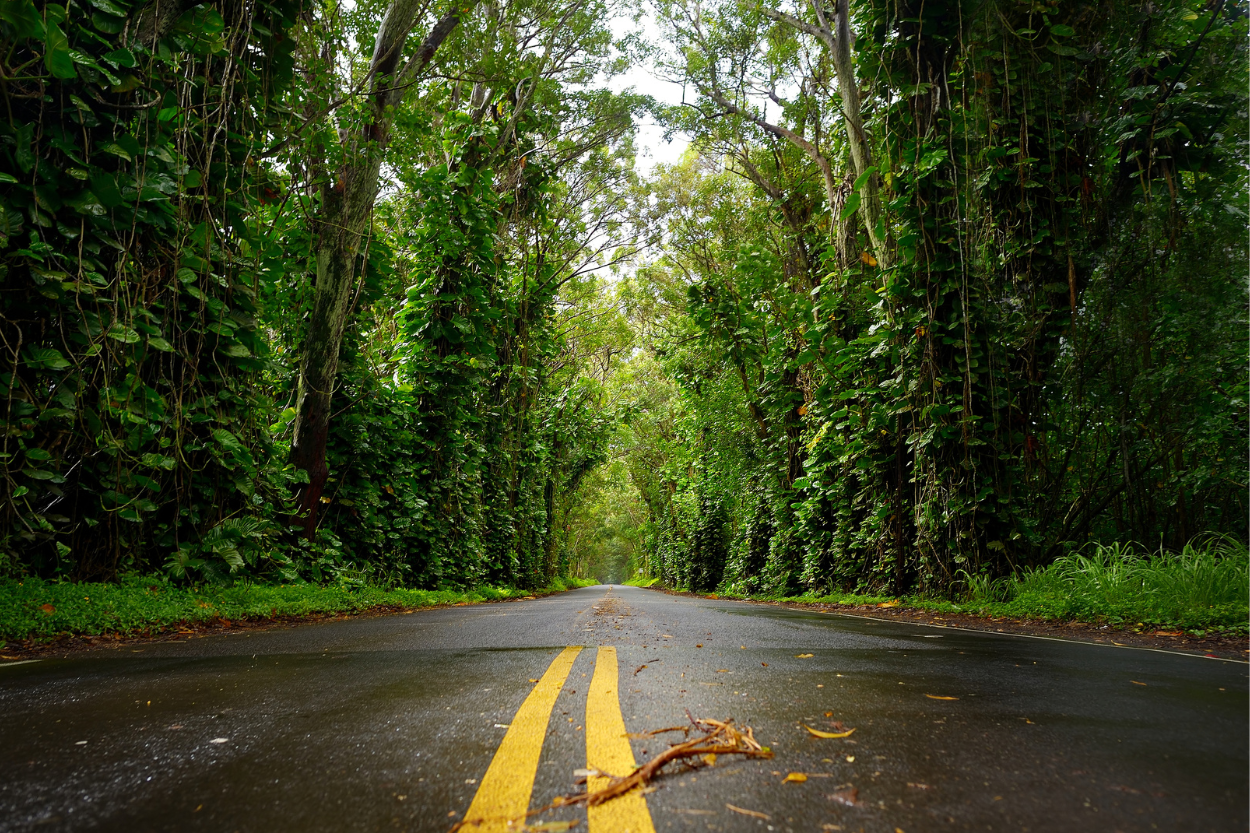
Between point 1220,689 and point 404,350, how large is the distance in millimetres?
11467

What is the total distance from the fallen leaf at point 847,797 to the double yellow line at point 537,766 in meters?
0.45

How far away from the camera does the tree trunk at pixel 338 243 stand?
8680 millimetres

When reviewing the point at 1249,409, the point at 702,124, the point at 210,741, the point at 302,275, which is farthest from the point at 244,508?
the point at 702,124

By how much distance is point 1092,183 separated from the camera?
315 inches

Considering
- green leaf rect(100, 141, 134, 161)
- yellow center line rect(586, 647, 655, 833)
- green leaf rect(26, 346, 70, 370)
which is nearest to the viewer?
yellow center line rect(586, 647, 655, 833)

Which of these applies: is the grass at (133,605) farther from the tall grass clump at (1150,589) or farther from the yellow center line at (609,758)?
the tall grass clump at (1150,589)

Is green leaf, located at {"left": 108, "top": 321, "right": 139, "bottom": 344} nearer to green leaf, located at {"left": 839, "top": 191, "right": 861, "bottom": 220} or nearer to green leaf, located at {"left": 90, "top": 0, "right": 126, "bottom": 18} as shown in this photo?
green leaf, located at {"left": 90, "top": 0, "right": 126, "bottom": 18}

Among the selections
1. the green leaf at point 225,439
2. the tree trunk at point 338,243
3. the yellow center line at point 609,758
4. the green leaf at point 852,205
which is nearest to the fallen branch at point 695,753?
the yellow center line at point 609,758

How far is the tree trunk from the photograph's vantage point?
8680mm

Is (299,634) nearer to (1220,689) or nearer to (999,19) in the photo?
(1220,689)

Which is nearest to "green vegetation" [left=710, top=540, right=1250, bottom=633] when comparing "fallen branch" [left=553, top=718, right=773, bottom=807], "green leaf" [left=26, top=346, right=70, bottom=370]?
"fallen branch" [left=553, top=718, right=773, bottom=807]

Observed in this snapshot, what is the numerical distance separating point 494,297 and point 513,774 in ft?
40.7

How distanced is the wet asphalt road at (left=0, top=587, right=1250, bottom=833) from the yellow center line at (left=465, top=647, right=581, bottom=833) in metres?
0.04

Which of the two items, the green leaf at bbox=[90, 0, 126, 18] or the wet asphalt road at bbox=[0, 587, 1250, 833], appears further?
the green leaf at bbox=[90, 0, 126, 18]
